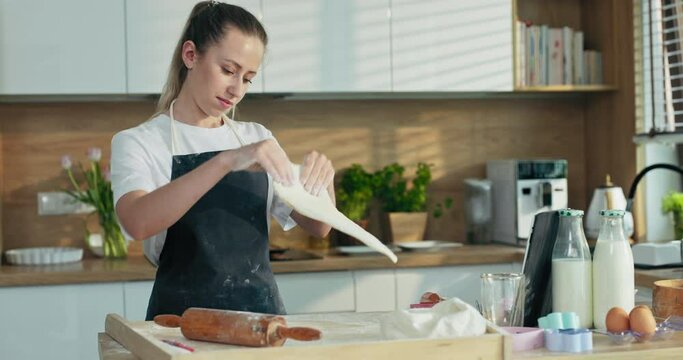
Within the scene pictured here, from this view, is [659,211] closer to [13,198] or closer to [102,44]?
[102,44]

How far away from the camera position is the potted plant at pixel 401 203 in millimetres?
4207

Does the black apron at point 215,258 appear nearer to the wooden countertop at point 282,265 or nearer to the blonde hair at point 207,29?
the blonde hair at point 207,29

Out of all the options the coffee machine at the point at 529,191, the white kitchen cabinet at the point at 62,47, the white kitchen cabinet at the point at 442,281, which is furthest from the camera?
the coffee machine at the point at 529,191

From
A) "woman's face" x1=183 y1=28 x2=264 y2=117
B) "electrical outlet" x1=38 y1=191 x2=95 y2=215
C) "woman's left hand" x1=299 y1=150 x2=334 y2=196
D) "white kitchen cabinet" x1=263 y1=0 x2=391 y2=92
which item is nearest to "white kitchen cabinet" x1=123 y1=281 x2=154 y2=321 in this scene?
"electrical outlet" x1=38 y1=191 x2=95 y2=215

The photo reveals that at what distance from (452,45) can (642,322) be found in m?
2.41

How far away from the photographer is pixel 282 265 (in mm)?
3684

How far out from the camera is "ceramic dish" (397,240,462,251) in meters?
4.02

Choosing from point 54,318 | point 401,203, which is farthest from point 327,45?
point 54,318

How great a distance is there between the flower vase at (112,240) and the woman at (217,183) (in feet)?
4.85

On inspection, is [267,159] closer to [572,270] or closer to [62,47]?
[572,270]

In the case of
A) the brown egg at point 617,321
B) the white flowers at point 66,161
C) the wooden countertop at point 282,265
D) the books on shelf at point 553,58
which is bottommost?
the wooden countertop at point 282,265

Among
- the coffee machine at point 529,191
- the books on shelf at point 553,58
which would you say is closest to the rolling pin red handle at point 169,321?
the coffee machine at point 529,191

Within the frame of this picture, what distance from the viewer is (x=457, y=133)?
4504mm

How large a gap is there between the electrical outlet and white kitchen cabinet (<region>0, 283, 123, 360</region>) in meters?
0.56
